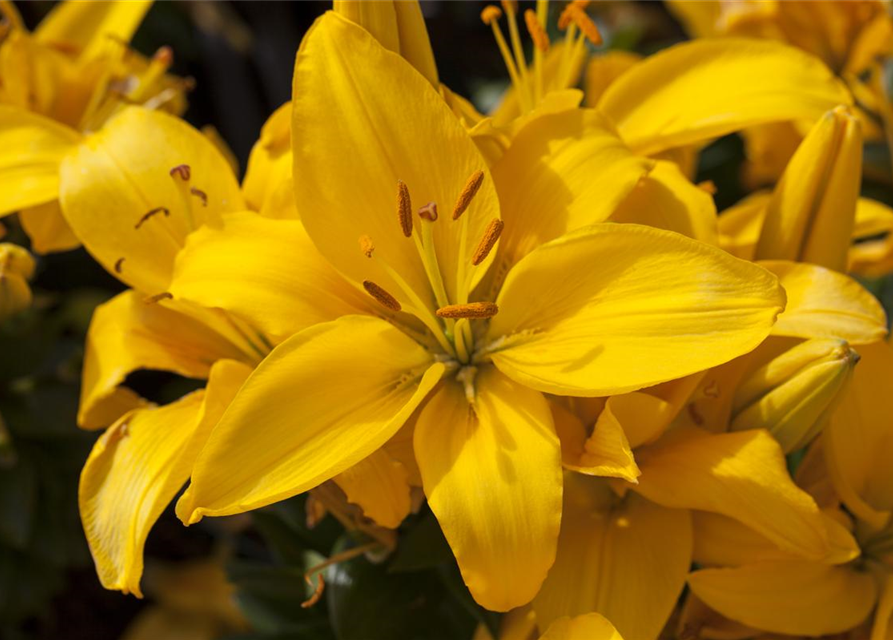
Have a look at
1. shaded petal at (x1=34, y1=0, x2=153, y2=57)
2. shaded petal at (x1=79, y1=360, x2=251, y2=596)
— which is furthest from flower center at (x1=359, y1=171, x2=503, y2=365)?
shaded petal at (x1=34, y1=0, x2=153, y2=57)

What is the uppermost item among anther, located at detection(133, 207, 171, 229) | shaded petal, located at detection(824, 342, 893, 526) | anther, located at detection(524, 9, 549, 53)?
anther, located at detection(524, 9, 549, 53)

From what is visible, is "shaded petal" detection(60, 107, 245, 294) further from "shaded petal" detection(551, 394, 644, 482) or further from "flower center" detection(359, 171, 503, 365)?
"shaded petal" detection(551, 394, 644, 482)

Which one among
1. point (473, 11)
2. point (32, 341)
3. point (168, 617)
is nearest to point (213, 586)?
point (168, 617)

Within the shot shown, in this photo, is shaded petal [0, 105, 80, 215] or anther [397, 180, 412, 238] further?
shaded petal [0, 105, 80, 215]

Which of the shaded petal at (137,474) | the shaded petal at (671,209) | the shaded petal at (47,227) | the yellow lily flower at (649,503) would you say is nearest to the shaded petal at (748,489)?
the yellow lily flower at (649,503)

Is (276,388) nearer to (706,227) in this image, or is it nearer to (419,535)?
(419,535)

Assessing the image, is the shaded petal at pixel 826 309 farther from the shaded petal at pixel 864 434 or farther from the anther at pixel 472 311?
the anther at pixel 472 311
